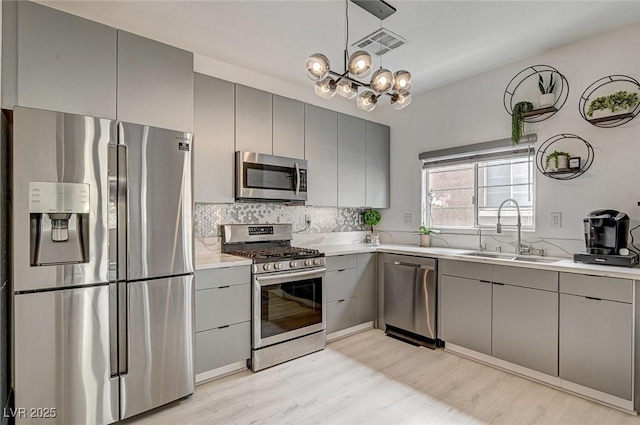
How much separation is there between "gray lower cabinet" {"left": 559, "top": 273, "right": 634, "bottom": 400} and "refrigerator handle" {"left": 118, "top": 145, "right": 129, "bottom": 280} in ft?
9.97

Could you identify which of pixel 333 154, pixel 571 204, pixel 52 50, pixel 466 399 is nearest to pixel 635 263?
pixel 571 204

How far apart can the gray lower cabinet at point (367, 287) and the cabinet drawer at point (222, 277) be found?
1.37 m

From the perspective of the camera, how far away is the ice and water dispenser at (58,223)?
5.81 ft

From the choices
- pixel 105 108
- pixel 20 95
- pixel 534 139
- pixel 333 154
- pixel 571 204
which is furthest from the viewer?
pixel 333 154

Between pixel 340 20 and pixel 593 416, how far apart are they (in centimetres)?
321

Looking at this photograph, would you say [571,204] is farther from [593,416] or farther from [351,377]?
[351,377]

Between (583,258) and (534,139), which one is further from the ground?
(534,139)

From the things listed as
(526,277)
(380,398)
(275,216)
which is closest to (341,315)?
(380,398)

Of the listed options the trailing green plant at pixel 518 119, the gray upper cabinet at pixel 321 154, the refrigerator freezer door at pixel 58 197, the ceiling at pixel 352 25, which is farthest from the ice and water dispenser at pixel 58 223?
the trailing green plant at pixel 518 119

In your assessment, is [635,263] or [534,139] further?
[534,139]

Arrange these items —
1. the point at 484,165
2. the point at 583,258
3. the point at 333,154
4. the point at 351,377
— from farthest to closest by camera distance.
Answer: the point at 333,154 → the point at 484,165 → the point at 351,377 → the point at 583,258

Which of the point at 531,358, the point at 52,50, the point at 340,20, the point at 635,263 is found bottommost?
the point at 531,358

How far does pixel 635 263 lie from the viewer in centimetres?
227

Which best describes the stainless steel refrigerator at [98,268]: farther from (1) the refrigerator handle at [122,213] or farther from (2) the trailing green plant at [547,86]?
(2) the trailing green plant at [547,86]
